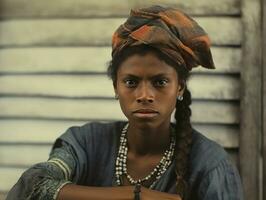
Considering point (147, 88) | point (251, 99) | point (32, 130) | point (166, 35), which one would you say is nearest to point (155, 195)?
point (147, 88)

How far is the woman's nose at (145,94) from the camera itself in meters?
1.18

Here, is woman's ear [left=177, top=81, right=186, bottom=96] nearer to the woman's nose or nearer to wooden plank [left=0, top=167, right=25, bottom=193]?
the woman's nose

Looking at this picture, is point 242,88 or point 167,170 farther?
point 242,88

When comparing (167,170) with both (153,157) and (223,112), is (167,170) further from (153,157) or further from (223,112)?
(223,112)

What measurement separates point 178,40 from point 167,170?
36cm

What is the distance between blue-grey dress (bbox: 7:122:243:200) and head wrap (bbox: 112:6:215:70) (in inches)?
10.8

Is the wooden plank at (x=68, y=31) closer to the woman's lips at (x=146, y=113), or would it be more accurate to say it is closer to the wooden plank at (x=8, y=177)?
the wooden plank at (x=8, y=177)

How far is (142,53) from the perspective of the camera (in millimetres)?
1198

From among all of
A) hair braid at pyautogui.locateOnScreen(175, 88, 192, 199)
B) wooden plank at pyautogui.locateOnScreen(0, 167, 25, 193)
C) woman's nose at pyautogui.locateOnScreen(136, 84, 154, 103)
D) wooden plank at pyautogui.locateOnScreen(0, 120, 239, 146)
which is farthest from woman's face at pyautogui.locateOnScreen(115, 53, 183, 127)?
wooden plank at pyautogui.locateOnScreen(0, 167, 25, 193)

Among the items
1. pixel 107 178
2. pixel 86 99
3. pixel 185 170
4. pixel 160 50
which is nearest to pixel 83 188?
pixel 107 178

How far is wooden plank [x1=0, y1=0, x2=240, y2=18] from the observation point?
6.00 feet

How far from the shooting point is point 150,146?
1341mm

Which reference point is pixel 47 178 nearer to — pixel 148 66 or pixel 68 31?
pixel 148 66

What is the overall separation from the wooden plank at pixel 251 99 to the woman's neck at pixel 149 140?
0.56 metres
